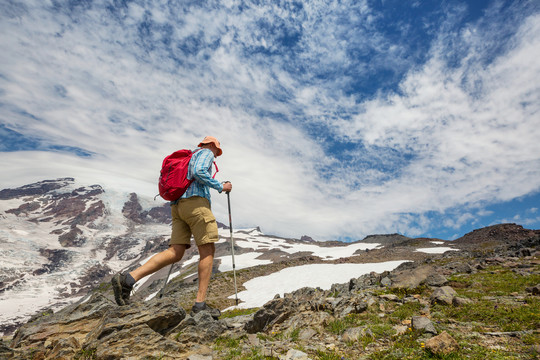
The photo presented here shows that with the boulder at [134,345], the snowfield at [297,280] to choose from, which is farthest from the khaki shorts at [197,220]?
the snowfield at [297,280]

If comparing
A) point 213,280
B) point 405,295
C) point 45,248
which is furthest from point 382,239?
point 45,248

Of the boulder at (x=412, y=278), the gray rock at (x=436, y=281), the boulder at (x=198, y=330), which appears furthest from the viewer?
the boulder at (x=412, y=278)

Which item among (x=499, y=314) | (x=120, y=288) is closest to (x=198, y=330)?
(x=120, y=288)

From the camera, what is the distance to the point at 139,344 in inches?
209

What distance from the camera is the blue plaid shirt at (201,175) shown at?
626 centimetres

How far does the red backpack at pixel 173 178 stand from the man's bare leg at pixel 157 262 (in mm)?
1241

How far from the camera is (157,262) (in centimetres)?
599

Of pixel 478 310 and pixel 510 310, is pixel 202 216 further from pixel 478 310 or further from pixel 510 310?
pixel 510 310

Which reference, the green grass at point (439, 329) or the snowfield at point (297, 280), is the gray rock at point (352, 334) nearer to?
the green grass at point (439, 329)

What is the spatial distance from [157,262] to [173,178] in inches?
76.1

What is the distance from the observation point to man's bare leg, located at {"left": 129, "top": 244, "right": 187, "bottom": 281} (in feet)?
19.0

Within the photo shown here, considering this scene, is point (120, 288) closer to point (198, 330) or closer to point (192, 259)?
point (198, 330)

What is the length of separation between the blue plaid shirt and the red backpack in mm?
117

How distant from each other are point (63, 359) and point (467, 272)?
57.3 feet
